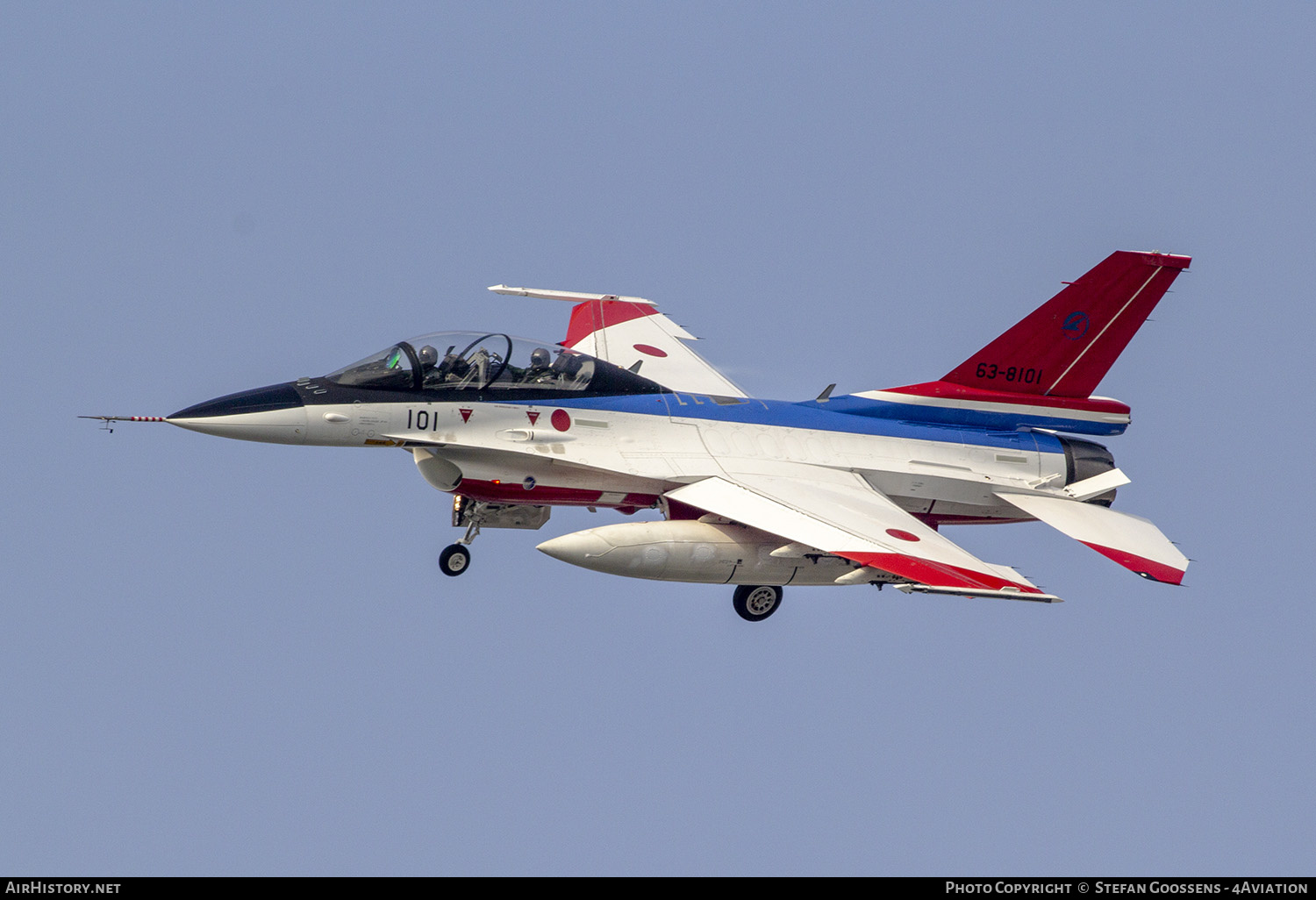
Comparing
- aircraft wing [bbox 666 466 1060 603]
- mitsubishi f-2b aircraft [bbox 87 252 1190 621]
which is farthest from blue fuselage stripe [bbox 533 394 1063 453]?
aircraft wing [bbox 666 466 1060 603]

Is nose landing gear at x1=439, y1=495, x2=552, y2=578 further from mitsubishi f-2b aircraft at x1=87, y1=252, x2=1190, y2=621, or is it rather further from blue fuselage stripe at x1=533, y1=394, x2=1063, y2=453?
blue fuselage stripe at x1=533, y1=394, x2=1063, y2=453

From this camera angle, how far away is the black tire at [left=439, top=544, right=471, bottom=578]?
21.1 metres

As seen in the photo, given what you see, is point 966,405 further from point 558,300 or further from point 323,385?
point 323,385

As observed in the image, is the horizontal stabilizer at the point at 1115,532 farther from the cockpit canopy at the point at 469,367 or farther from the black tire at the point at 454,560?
the black tire at the point at 454,560

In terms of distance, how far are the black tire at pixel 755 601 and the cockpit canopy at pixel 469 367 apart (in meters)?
3.75

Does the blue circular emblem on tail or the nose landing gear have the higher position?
the blue circular emblem on tail

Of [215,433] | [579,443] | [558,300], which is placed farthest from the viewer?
[558,300]

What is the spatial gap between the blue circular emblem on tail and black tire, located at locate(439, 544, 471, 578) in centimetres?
992

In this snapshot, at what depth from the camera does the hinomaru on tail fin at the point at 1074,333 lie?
23.5 meters

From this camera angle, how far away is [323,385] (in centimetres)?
2048
